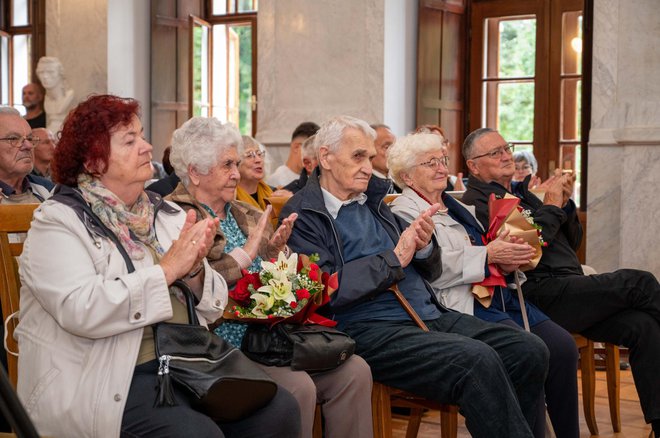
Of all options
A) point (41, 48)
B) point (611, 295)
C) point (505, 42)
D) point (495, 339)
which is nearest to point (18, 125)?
point (495, 339)

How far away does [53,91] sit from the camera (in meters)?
9.06

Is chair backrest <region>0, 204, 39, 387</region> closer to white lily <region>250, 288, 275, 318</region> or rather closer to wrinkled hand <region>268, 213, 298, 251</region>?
white lily <region>250, 288, 275, 318</region>

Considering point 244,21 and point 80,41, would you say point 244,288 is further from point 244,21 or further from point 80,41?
point 244,21

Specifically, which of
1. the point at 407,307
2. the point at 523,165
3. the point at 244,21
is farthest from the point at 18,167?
the point at 244,21

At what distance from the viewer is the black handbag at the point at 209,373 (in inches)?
86.6

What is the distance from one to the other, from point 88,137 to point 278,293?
0.69 metres

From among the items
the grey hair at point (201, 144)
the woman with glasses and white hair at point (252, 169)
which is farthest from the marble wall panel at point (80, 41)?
the grey hair at point (201, 144)

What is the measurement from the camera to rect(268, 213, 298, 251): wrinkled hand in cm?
296

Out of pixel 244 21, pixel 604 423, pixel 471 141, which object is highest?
pixel 244 21

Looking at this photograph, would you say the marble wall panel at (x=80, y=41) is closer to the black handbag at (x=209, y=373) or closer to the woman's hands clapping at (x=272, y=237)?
the woman's hands clapping at (x=272, y=237)

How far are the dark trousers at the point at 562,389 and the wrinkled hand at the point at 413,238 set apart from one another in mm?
607

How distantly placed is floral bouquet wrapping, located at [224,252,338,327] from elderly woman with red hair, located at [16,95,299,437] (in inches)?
8.1

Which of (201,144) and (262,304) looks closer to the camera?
(262,304)

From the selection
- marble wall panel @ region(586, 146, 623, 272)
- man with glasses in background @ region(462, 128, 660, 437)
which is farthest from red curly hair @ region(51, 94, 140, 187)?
marble wall panel @ region(586, 146, 623, 272)
